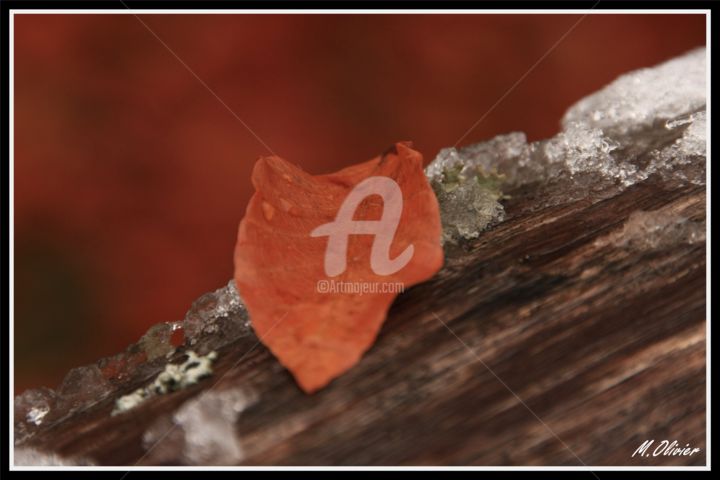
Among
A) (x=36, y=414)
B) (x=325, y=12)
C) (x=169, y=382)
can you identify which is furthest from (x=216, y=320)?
(x=325, y=12)

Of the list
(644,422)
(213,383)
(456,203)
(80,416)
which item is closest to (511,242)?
(456,203)

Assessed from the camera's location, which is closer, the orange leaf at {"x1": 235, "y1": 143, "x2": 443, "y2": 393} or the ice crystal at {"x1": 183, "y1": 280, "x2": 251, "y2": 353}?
the orange leaf at {"x1": 235, "y1": 143, "x2": 443, "y2": 393}

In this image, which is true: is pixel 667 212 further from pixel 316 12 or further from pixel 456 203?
pixel 316 12
